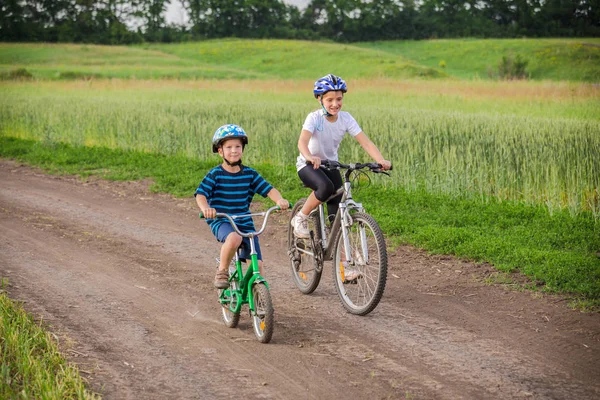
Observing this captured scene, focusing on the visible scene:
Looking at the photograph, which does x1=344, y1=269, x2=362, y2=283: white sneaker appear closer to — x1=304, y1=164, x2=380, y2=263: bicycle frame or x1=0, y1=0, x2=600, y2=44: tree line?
x1=304, y1=164, x2=380, y2=263: bicycle frame

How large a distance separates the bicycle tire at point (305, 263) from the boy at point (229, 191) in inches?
46.8

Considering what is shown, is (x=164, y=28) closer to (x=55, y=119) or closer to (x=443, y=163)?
(x=55, y=119)

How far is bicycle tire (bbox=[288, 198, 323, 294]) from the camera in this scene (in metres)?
7.83

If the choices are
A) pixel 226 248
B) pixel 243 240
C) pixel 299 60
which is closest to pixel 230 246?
pixel 226 248

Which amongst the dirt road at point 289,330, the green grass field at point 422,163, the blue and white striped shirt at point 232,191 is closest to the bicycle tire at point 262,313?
the dirt road at point 289,330

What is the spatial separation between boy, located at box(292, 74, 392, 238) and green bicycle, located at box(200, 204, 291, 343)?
120 cm

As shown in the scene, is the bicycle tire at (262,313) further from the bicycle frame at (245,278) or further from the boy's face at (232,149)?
the boy's face at (232,149)

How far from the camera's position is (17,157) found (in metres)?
19.4

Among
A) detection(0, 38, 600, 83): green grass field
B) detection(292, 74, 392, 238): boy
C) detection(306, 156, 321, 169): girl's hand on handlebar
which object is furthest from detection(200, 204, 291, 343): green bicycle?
detection(0, 38, 600, 83): green grass field

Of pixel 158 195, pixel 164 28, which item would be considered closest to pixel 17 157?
pixel 158 195

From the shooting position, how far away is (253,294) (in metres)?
6.43

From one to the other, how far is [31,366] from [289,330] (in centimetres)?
229

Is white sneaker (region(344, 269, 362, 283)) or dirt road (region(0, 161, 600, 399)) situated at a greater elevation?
white sneaker (region(344, 269, 362, 283))

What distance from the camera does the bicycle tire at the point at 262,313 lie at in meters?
6.18
